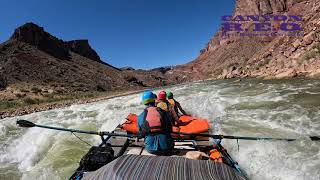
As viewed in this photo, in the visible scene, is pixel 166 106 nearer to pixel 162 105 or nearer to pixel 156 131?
pixel 162 105

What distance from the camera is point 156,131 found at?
23.5 ft

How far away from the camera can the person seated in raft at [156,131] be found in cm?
717

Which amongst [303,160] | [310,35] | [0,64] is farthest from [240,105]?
[0,64]

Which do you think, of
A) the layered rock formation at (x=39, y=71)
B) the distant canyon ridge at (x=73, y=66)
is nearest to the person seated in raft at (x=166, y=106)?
the distant canyon ridge at (x=73, y=66)

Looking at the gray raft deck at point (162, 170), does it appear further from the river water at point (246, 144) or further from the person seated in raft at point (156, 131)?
the river water at point (246, 144)

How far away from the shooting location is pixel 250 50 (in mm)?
172500

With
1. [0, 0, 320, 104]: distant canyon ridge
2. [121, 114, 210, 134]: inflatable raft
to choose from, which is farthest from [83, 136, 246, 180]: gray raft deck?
[0, 0, 320, 104]: distant canyon ridge

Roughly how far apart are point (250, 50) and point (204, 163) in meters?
176

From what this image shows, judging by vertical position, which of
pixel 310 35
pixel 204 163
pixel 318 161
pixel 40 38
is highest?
pixel 40 38

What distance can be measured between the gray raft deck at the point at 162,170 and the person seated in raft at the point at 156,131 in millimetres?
1585

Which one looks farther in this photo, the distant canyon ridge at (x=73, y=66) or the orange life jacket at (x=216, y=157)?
the distant canyon ridge at (x=73, y=66)

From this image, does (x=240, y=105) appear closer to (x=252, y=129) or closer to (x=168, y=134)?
(x=252, y=129)

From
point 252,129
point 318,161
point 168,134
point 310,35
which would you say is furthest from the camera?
point 310,35

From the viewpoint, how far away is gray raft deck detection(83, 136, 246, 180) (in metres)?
5.07
